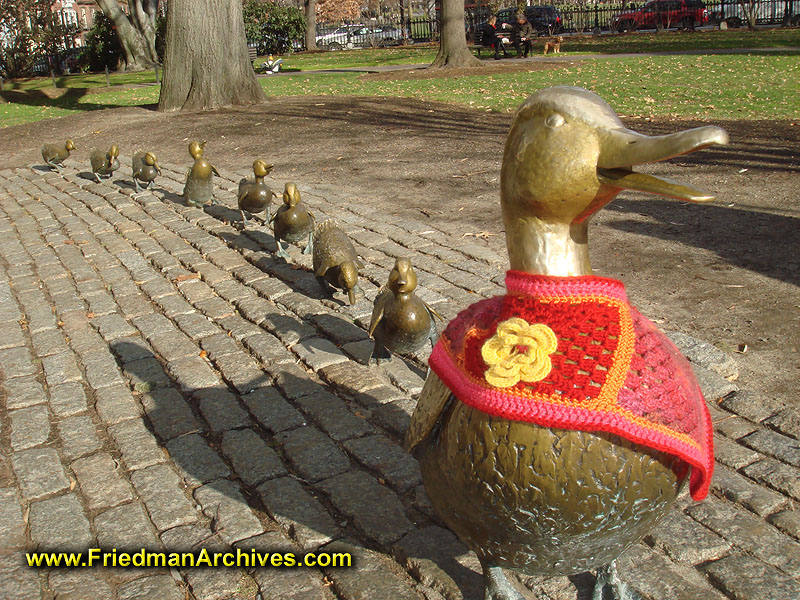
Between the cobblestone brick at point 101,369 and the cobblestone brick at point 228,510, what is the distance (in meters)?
1.42

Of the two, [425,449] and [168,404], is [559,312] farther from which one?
[168,404]

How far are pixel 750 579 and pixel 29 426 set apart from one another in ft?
11.6

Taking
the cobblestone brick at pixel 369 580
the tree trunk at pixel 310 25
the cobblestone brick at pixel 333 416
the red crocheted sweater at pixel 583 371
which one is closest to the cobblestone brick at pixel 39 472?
the cobblestone brick at pixel 333 416

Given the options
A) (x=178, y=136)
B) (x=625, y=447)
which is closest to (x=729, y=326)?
(x=625, y=447)

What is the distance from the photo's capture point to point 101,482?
3.53 metres

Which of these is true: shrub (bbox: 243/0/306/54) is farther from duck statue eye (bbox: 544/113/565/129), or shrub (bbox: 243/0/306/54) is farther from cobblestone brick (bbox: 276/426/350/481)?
duck statue eye (bbox: 544/113/565/129)

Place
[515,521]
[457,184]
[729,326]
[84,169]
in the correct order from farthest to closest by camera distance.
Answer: [84,169]
[457,184]
[729,326]
[515,521]

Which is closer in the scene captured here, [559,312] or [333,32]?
[559,312]

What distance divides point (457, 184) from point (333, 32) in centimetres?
4751

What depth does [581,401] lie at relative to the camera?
2.05 metres

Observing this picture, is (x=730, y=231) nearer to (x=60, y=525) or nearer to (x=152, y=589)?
(x=152, y=589)

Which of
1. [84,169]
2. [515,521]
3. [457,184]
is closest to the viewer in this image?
[515,521]

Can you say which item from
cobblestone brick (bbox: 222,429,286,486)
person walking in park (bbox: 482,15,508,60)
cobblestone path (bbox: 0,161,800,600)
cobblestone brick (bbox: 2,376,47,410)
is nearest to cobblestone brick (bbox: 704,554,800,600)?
cobblestone path (bbox: 0,161,800,600)

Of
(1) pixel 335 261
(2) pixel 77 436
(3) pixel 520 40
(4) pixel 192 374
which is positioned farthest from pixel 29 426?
(3) pixel 520 40
